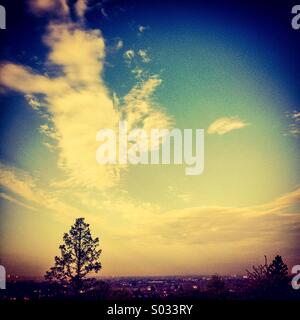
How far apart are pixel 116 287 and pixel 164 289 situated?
1.75m

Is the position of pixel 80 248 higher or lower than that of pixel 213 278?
higher

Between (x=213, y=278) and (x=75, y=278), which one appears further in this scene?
(x=75, y=278)
